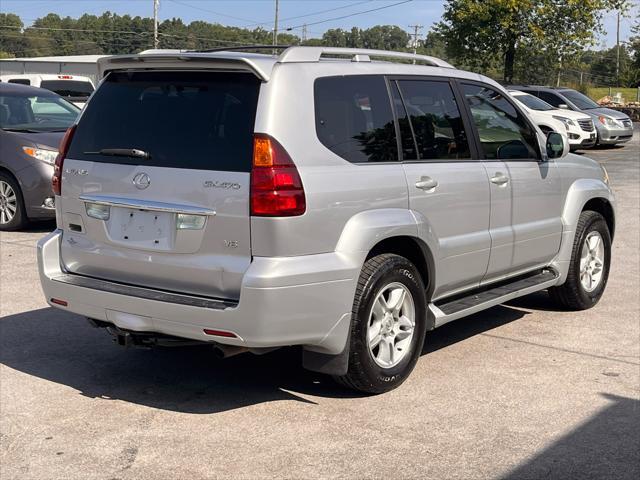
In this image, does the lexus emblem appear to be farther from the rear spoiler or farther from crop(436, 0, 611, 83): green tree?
crop(436, 0, 611, 83): green tree

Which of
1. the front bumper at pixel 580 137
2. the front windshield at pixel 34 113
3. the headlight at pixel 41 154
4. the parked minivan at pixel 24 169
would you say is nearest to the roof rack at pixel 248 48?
the parked minivan at pixel 24 169

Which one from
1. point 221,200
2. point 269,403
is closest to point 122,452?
point 269,403

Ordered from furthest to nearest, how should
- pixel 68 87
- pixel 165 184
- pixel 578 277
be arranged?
pixel 68 87
pixel 578 277
pixel 165 184

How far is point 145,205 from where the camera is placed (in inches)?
185

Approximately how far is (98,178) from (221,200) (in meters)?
0.90

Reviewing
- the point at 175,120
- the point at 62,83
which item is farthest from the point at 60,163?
the point at 62,83

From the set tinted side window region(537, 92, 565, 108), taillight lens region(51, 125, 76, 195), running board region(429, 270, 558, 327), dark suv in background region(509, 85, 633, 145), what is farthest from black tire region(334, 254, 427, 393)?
tinted side window region(537, 92, 565, 108)

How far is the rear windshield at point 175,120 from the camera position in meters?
4.57

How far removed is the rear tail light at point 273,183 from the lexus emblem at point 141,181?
66 cm

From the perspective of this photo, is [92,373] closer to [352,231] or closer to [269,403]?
[269,403]

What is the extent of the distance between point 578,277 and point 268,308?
11.7ft

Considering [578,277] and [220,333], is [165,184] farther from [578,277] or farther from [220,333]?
[578,277]

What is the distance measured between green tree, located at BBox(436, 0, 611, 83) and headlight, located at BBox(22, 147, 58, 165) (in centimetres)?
2781

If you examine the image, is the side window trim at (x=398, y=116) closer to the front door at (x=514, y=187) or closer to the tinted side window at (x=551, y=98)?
the front door at (x=514, y=187)
